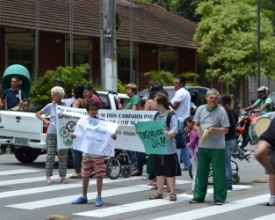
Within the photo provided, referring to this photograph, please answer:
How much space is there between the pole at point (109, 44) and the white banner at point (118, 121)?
6.42 meters

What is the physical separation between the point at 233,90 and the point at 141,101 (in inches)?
1061

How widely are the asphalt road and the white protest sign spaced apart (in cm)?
86

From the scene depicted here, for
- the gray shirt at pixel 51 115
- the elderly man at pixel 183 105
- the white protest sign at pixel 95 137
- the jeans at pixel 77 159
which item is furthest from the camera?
the elderly man at pixel 183 105

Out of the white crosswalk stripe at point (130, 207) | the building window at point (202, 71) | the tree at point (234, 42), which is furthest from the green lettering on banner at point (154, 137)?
the building window at point (202, 71)

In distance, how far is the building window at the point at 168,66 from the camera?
3928 cm

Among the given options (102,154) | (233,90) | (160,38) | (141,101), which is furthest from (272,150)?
(233,90)

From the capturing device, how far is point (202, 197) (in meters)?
12.0

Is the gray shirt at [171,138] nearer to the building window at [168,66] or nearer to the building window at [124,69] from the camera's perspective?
the building window at [124,69]

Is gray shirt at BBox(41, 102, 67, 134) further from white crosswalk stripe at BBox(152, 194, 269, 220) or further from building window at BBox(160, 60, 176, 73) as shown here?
building window at BBox(160, 60, 176, 73)

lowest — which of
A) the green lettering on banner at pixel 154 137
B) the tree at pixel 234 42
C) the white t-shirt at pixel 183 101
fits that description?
the green lettering on banner at pixel 154 137

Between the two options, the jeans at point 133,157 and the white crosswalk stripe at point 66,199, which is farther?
the jeans at point 133,157

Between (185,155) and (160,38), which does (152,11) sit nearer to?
(160,38)

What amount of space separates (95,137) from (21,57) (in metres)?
19.0

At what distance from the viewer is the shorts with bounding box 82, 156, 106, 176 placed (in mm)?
11484
